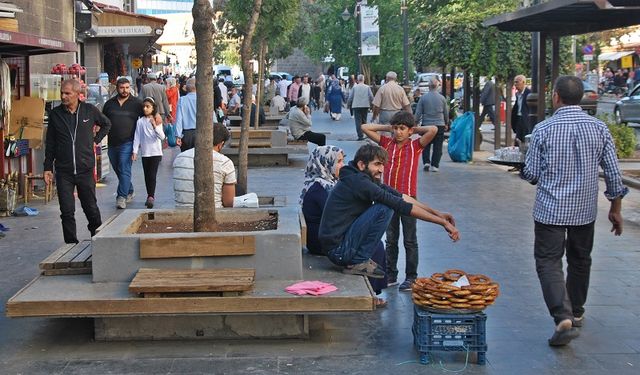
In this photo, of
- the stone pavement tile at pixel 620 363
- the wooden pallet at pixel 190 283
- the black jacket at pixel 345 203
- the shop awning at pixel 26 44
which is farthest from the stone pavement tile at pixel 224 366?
the shop awning at pixel 26 44

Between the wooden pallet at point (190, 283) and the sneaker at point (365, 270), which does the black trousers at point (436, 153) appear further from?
the wooden pallet at point (190, 283)

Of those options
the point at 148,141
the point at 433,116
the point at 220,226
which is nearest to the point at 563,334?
the point at 220,226

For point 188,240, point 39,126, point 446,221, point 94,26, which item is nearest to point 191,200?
point 188,240

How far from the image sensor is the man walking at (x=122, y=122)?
1284 cm

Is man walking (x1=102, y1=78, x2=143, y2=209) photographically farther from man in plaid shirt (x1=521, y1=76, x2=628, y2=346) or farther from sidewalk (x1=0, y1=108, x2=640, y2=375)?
man in plaid shirt (x1=521, y1=76, x2=628, y2=346)

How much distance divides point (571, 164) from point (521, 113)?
1187 centimetres

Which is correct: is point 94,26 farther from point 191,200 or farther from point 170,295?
point 170,295

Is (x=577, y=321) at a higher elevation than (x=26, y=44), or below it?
below

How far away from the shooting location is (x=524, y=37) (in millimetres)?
20531

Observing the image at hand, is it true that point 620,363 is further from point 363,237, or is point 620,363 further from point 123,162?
point 123,162

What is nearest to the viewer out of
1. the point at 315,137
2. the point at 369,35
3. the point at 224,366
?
the point at 224,366

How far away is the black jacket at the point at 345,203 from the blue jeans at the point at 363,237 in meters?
0.07

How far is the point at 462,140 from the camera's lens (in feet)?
64.3

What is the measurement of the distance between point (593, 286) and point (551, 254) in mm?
2093
